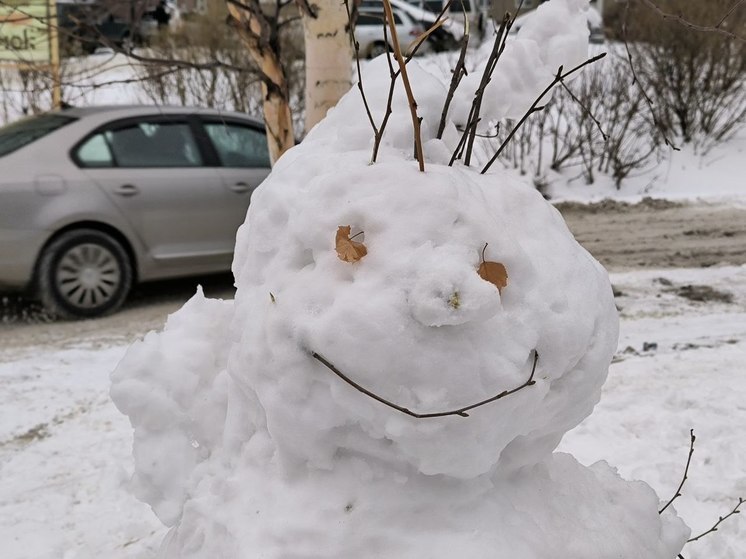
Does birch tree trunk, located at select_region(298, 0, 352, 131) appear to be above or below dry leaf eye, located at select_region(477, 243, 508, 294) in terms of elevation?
above

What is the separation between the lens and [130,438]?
3867 millimetres

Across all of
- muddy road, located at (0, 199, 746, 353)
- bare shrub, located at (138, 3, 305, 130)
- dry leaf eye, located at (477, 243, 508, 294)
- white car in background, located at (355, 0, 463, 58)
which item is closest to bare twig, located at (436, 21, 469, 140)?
dry leaf eye, located at (477, 243, 508, 294)

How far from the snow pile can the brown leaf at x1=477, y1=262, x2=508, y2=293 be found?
2 centimetres

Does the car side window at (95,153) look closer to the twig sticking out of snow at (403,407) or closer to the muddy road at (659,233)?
the muddy road at (659,233)

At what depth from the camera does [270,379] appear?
1604 millimetres

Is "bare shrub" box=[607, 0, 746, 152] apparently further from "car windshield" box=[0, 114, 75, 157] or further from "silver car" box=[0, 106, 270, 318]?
"car windshield" box=[0, 114, 75, 157]

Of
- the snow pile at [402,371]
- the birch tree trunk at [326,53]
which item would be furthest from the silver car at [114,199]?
the snow pile at [402,371]

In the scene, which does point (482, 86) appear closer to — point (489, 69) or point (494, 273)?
point (489, 69)

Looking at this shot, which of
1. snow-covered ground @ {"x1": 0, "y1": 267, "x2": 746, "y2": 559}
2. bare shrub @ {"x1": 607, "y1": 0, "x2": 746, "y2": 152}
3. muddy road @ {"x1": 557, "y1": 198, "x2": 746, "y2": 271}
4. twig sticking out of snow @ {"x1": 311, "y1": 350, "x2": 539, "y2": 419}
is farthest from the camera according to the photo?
bare shrub @ {"x1": 607, "y1": 0, "x2": 746, "y2": 152}

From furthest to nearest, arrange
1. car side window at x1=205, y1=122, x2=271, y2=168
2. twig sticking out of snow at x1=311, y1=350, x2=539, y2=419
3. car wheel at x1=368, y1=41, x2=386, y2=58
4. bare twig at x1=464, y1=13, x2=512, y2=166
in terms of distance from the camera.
Result: 1. car wheel at x1=368, y1=41, x2=386, y2=58
2. car side window at x1=205, y1=122, x2=271, y2=168
3. bare twig at x1=464, y1=13, x2=512, y2=166
4. twig sticking out of snow at x1=311, y1=350, x2=539, y2=419

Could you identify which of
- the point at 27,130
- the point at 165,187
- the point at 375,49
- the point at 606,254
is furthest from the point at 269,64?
the point at 375,49

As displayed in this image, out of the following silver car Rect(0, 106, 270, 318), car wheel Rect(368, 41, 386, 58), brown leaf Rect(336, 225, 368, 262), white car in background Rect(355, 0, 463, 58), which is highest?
white car in background Rect(355, 0, 463, 58)

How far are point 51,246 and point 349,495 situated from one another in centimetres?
456

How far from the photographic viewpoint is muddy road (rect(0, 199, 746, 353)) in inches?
215
